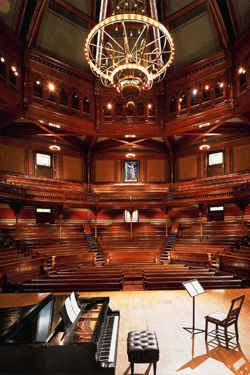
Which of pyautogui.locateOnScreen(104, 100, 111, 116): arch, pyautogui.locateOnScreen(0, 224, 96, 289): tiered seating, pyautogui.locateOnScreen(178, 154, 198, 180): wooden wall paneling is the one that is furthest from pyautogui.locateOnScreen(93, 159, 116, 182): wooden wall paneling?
pyautogui.locateOnScreen(178, 154, 198, 180): wooden wall paneling

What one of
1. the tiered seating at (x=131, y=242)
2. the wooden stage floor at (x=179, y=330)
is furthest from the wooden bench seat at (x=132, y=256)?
the wooden stage floor at (x=179, y=330)

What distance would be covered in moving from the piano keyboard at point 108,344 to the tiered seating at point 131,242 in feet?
26.5

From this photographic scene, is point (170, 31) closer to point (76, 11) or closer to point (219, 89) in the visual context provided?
point (219, 89)

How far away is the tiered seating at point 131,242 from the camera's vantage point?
10797 mm

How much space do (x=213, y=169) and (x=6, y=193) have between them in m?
10.7

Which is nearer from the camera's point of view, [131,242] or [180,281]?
[180,281]

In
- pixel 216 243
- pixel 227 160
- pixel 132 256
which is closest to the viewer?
pixel 132 256

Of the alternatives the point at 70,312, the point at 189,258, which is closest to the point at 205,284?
the point at 189,258

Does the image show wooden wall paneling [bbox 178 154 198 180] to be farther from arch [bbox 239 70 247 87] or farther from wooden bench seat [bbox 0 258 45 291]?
wooden bench seat [bbox 0 258 45 291]

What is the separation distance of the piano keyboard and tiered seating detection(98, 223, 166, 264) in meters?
8.08

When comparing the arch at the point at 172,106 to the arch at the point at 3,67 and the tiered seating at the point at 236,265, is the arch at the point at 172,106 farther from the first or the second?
the arch at the point at 3,67

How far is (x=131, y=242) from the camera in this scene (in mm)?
12266

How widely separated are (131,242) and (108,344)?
10.1 m

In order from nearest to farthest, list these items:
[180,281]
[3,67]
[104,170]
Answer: [180,281]
[3,67]
[104,170]
